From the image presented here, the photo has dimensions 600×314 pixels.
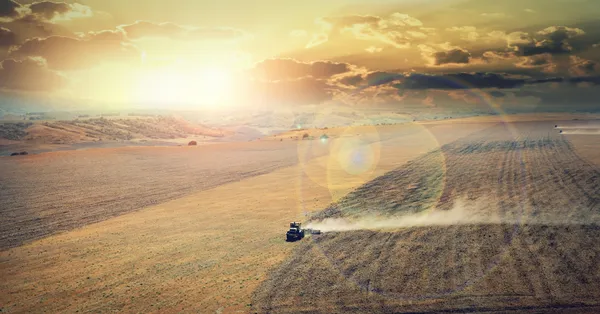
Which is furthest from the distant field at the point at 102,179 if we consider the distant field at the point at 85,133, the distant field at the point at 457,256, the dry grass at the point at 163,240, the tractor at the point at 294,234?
the distant field at the point at 457,256

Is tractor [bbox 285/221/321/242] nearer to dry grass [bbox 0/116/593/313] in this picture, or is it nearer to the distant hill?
dry grass [bbox 0/116/593/313]

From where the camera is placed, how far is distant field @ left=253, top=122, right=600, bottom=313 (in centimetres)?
1592

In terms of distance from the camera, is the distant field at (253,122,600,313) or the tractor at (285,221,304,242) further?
the tractor at (285,221,304,242)

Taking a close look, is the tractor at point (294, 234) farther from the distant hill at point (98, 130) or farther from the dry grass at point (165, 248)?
the distant hill at point (98, 130)

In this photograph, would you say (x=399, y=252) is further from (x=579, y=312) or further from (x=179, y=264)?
(x=179, y=264)

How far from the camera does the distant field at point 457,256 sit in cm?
1592

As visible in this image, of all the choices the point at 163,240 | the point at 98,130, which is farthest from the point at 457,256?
the point at 98,130

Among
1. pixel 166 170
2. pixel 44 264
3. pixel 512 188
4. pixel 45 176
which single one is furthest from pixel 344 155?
pixel 44 264

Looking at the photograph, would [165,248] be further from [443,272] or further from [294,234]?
[443,272]

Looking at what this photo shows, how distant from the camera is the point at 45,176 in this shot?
5088 centimetres

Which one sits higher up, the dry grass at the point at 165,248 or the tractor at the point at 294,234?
the tractor at the point at 294,234

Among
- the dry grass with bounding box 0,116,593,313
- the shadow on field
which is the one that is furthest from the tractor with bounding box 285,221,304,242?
the shadow on field

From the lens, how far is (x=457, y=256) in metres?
19.9

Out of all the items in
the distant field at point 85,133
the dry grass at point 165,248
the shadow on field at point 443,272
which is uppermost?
the distant field at point 85,133
